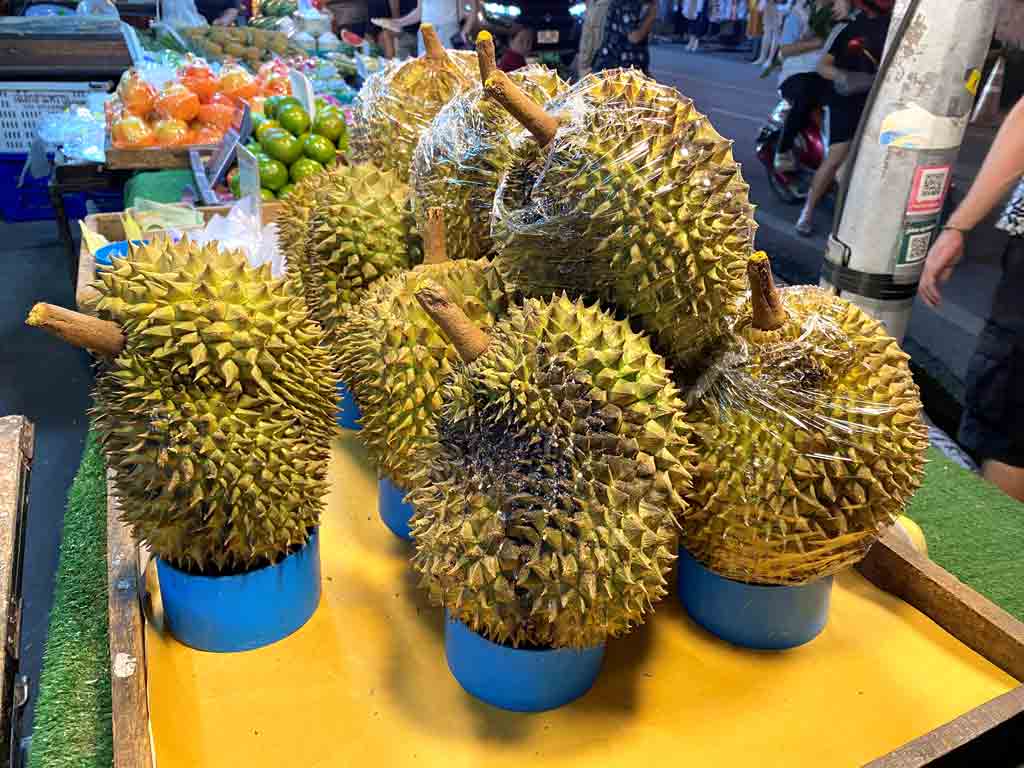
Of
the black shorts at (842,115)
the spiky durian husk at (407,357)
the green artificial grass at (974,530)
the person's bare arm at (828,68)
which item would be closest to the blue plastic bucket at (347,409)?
the spiky durian husk at (407,357)

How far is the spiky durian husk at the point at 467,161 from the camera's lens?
1.49 metres

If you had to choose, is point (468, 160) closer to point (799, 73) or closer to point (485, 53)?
point (485, 53)

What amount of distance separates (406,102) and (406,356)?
2.93 ft

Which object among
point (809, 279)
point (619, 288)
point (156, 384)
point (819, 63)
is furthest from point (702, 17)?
point (156, 384)

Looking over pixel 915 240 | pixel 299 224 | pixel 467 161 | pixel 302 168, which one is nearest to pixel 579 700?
pixel 467 161

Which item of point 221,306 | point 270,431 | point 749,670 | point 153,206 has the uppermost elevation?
point 221,306

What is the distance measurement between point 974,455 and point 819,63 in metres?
2.28

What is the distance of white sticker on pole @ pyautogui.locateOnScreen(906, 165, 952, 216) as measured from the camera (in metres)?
2.22

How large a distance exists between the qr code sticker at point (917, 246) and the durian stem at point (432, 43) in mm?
1509

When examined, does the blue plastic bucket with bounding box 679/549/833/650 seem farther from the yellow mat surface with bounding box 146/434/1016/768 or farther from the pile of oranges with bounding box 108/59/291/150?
the pile of oranges with bounding box 108/59/291/150

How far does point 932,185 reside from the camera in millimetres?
2248

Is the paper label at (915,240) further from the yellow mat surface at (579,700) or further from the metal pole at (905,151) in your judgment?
the yellow mat surface at (579,700)

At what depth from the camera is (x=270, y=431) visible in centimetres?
117

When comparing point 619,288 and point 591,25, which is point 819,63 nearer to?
point 591,25
